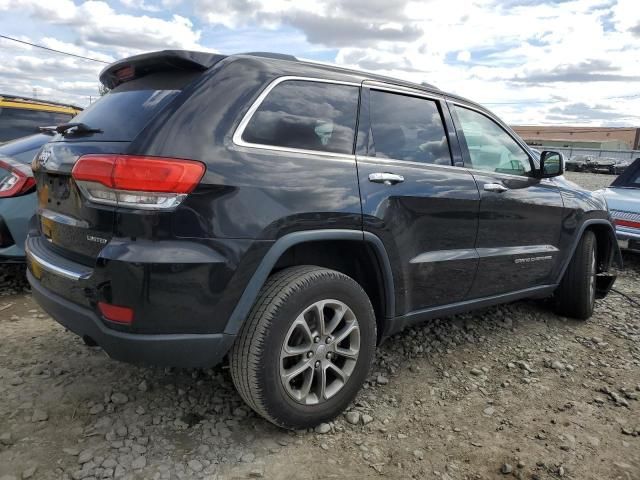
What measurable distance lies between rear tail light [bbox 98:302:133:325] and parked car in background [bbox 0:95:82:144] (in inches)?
222

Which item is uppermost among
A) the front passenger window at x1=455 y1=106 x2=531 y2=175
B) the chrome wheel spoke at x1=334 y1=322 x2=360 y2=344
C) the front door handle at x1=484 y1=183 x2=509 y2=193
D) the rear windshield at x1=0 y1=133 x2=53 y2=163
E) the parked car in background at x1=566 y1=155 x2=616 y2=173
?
the front passenger window at x1=455 y1=106 x2=531 y2=175

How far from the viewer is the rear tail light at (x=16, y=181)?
4141 mm

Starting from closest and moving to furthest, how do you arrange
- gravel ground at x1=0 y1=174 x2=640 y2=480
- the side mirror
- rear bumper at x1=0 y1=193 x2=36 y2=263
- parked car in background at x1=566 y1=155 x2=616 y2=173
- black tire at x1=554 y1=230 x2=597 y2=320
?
gravel ground at x1=0 y1=174 x2=640 y2=480 → the side mirror → rear bumper at x1=0 y1=193 x2=36 y2=263 → black tire at x1=554 y1=230 x2=597 y2=320 → parked car in background at x1=566 y1=155 x2=616 y2=173

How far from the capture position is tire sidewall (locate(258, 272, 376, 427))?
94.1 inches

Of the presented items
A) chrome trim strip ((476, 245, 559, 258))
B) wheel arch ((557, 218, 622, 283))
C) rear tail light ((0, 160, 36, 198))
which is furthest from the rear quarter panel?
rear tail light ((0, 160, 36, 198))

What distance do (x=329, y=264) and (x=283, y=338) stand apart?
580 mm

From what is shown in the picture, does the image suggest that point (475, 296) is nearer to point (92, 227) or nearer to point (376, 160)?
point (376, 160)

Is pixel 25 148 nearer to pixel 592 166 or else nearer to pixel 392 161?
pixel 392 161

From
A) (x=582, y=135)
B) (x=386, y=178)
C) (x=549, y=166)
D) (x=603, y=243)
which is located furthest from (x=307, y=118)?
(x=582, y=135)

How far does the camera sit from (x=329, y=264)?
285 cm

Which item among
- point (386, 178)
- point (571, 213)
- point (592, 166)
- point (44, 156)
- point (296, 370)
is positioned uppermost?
point (386, 178)

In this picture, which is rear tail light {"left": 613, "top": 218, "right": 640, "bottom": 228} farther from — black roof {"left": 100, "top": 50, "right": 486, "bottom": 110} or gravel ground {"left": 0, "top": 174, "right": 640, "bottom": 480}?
black roof {"left": 100, "top": 50, "right": 486, "bottom": 110}

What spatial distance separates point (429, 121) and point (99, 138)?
1957 millimetres

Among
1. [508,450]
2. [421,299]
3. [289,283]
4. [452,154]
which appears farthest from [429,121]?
[508,450]
